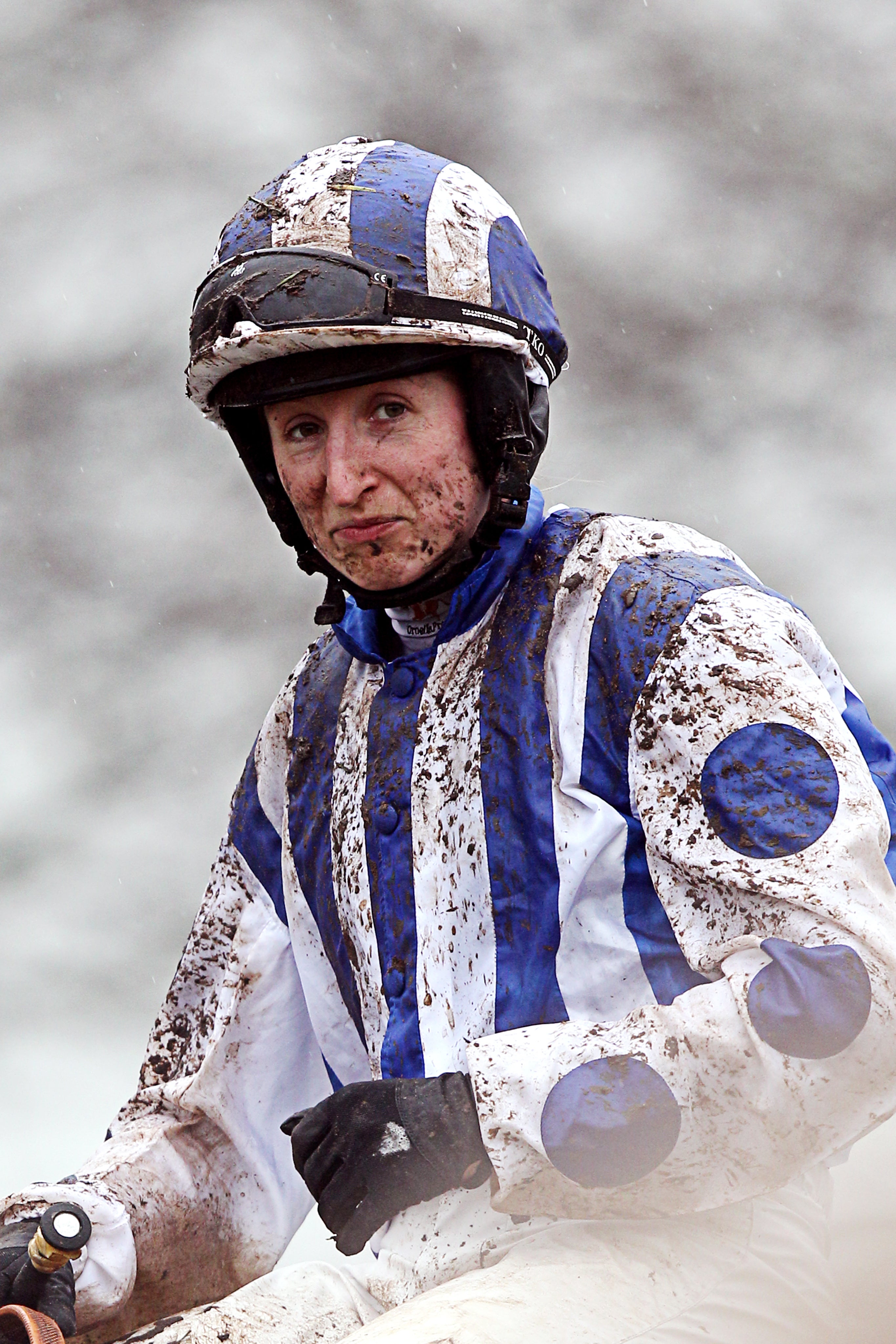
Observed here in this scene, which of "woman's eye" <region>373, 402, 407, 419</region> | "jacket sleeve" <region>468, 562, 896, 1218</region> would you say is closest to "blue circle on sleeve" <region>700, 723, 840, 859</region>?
"jacket sleeve" <region>468, 562, 896, 1218</region>

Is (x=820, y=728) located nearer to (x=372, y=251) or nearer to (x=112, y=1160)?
(x=372, y=251)

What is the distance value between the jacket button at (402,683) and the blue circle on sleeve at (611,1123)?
742mm

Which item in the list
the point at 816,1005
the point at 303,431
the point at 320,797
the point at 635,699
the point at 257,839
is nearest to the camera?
the point at 816,1005

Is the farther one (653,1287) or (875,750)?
(875,750)

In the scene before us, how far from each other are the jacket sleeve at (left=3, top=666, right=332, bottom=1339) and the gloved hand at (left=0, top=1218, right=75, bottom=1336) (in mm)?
108

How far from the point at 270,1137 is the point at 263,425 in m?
1.17

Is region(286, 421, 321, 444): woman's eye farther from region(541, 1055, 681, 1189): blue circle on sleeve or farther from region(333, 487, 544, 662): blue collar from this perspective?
region(541, 1055, 681, 1189): blue circle on sleeve

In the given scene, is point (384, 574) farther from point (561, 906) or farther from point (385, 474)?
point (561, 906)

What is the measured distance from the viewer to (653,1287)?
1992 millimetres

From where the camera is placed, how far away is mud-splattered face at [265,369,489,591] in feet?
7.70

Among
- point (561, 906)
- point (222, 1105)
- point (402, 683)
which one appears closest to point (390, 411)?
point (402, 683)

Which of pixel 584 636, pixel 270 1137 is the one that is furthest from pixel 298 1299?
pixel 584 636

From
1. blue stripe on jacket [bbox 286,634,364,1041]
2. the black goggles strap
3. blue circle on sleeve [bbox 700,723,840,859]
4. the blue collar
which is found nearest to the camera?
blue circle on sleeve [bbox 700,723,840,859]

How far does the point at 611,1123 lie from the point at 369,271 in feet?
3.99
